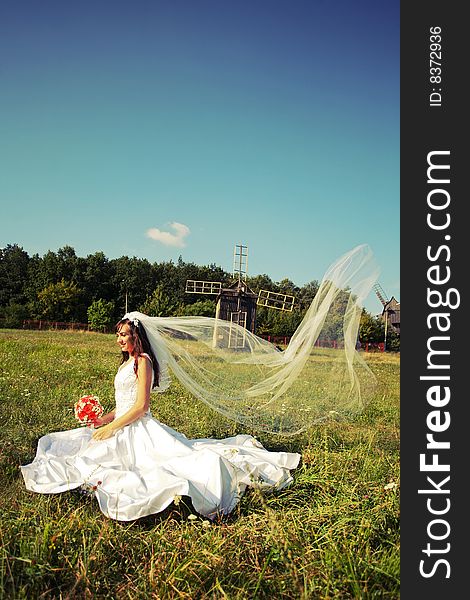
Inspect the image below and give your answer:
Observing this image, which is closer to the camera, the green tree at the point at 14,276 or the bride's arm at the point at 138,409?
the bride's arm at the point at 138,409

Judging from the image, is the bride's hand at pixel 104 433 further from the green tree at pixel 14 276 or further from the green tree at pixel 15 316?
the green tree at pixel 14 276

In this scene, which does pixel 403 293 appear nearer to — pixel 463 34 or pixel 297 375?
pixel 463 34

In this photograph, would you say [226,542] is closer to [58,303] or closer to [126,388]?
[126,388]

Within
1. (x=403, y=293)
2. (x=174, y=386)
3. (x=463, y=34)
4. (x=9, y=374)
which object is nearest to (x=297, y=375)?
(x=403, y=293)

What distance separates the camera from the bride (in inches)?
192

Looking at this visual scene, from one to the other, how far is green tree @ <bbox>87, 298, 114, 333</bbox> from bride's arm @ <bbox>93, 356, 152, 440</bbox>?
1022 inches

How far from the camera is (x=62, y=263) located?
4225cm

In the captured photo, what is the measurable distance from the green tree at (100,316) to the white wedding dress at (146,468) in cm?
2585

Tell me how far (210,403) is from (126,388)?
1104 mm

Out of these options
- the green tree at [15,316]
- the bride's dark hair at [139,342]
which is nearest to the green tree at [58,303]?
the green tree at [15,316]

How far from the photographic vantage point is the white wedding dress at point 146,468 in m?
4.66

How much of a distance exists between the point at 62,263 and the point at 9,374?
3246cm

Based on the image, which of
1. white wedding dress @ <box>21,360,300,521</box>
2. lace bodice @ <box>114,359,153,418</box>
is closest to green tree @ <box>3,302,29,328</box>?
lace bodice @ <box>114,359,153,418</box>

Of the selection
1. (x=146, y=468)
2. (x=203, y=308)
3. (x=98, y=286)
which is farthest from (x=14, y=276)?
(x=146, y=468)
